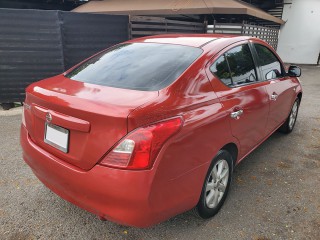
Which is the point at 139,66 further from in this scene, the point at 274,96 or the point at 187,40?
the point at 274,96

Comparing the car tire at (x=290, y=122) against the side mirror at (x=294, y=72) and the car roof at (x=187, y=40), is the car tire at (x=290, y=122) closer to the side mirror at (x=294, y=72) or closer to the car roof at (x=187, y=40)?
the side mirror at (x=294, y=72)

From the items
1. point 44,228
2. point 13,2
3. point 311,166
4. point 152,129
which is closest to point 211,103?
point 152,129

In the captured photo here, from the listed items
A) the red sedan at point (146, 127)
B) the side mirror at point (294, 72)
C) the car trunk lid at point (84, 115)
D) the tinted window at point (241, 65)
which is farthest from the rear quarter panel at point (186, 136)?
the side mirror at point (294, 72)

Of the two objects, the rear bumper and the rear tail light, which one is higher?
the rear tail light

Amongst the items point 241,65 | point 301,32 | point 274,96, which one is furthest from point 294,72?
point 301,32

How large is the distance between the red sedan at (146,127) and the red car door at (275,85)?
1.52ft

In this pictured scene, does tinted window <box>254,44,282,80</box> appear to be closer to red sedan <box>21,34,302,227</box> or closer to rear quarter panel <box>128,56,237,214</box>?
red sedan <box>21,34,302,227</box>

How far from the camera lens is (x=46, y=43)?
622cm

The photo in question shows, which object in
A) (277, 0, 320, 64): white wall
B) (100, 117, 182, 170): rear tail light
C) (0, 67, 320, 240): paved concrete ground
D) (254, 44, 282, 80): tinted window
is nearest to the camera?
(100, 117, 182, 170): rear tail light

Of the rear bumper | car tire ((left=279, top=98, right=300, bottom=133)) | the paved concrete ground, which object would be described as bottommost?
the paved concrete ground

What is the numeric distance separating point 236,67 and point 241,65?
5.6 inches

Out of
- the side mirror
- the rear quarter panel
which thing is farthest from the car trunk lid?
the side mirror

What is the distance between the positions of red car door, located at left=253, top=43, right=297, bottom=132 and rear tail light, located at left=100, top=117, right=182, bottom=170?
200cm

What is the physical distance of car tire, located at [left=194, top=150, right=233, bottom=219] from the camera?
237 centimetres
